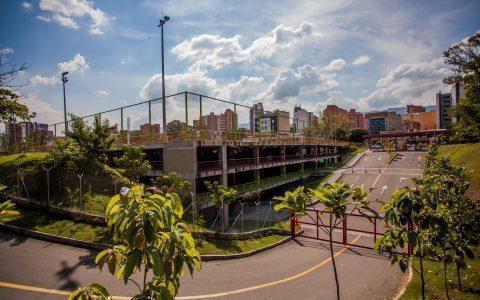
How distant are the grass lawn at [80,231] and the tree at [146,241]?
404 inches

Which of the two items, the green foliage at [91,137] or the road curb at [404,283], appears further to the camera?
the green foliage at [91,137]

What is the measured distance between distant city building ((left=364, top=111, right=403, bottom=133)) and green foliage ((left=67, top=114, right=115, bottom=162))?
6429 inches

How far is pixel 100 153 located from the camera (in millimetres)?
23047

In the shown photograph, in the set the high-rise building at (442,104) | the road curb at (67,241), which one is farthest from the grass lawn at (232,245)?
the high-rise building at (442,104)

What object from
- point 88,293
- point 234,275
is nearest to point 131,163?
point 234,275

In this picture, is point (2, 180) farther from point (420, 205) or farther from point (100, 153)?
point (420, 205)

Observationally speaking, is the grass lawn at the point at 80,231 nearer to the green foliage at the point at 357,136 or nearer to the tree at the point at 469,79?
the tree at the point at 469,79

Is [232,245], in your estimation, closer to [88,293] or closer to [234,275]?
[234,275]

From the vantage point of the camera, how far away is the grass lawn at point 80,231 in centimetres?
1279

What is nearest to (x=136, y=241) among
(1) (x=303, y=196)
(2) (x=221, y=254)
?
(1) (x=303, y=196)

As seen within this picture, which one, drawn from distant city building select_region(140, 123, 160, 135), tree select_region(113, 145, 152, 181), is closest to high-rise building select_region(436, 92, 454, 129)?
distant city building select_region(140, 123, 160, 135)

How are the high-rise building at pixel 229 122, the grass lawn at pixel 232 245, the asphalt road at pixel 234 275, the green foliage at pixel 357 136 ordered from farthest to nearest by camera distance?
the green foliage at pixel 357 136
the high-rise building at pixel 229 122
the grass lawn at pixel 232 245
the asphalt road at pixel 234 275

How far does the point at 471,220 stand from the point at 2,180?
1019 inches

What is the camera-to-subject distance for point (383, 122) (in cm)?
16612
